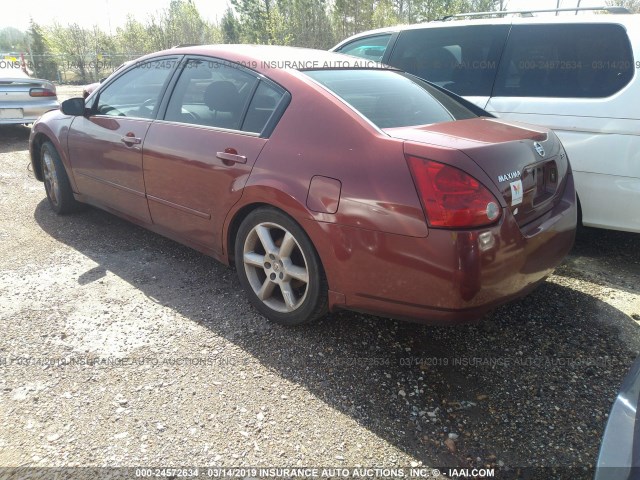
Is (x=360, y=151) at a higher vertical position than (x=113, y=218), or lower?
higher

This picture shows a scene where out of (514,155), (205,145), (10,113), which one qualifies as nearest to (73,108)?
(205,145)

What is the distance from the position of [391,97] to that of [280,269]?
3.94 feet

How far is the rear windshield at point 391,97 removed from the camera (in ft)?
8.49

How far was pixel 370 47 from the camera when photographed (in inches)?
198

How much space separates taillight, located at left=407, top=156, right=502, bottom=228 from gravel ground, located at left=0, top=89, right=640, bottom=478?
2.76 feet

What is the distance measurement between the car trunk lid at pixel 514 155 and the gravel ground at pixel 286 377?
81cm

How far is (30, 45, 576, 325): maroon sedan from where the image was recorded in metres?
2.12

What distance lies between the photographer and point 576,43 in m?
3.63

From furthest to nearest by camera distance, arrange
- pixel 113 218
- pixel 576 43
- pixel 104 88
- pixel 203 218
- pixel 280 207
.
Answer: pixel 113 218
pixel 104 88
pixel 576 43
pixel 203 218
pixel 280 207

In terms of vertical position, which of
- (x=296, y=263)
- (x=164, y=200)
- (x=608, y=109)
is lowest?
(x=296, y=263)

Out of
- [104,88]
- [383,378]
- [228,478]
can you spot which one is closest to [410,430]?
[383,378]

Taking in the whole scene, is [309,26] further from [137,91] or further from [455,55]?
[137,91]

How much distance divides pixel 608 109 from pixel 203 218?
2.85 metres

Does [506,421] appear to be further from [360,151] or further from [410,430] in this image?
[360,151]
